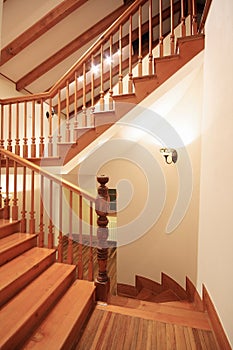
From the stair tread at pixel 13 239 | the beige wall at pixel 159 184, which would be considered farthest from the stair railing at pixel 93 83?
the stair tread at pixel 13 239

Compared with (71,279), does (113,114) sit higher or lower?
higher

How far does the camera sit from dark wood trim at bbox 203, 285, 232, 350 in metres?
1.37

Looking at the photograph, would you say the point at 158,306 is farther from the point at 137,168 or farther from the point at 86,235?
the point at 86,235

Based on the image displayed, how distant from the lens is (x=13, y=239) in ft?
7.25

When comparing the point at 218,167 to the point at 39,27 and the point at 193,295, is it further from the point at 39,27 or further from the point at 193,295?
the point at 39,27

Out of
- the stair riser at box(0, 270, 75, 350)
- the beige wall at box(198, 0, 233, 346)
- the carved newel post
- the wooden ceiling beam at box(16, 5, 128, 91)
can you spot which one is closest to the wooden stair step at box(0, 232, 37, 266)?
the stair riser at box(0, 270, 75, 350)

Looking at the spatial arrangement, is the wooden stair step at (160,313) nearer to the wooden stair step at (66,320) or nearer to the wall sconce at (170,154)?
the wooden stair step at (66,320)

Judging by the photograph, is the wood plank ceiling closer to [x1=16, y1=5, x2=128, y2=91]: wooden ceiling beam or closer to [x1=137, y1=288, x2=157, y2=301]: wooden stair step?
[x1=16, y1=5, x2=128, y2=91]: wooden ceiling beam

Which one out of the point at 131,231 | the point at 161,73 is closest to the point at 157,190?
the point at 131,231

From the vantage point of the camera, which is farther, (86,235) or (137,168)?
(86,235)

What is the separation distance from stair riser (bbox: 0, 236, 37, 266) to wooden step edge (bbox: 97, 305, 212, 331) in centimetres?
93

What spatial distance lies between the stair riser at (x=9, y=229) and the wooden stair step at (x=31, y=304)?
0.64 metres

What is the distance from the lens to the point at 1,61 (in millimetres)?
3566

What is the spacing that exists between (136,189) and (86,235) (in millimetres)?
3040
